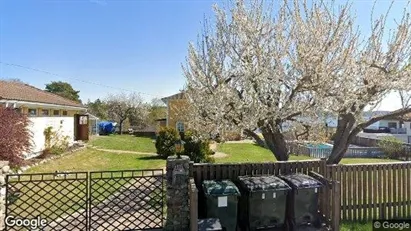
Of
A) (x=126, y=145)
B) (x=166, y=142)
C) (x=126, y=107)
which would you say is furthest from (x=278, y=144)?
(x=126, y=107)

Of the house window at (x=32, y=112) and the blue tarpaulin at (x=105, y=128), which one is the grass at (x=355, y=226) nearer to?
the house window at (x=32, y=112)

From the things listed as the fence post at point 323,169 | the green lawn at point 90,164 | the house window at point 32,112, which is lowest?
the green lawn at point 90,164

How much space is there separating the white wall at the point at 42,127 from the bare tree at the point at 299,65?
10.1 metres

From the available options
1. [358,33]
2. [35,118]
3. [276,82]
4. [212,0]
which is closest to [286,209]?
[276,82]

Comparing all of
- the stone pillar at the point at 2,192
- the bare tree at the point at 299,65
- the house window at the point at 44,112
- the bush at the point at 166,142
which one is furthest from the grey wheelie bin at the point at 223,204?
the house window at the point at 44,112

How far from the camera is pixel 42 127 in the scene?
16.4 m

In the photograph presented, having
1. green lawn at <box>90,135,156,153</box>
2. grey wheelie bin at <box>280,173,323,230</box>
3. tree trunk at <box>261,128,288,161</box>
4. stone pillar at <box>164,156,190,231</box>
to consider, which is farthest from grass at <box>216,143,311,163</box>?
stone pillar at <box>164,156,190,231</box>

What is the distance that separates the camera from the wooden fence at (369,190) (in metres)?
5.95

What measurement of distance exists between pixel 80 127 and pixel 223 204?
24.2 meters

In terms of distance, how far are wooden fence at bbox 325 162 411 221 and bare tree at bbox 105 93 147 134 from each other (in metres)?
41.7

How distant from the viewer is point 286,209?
539 cm

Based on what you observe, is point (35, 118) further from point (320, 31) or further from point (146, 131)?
point (146, 131)

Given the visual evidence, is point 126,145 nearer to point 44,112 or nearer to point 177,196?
point 44,112

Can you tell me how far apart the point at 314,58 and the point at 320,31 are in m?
0.82
